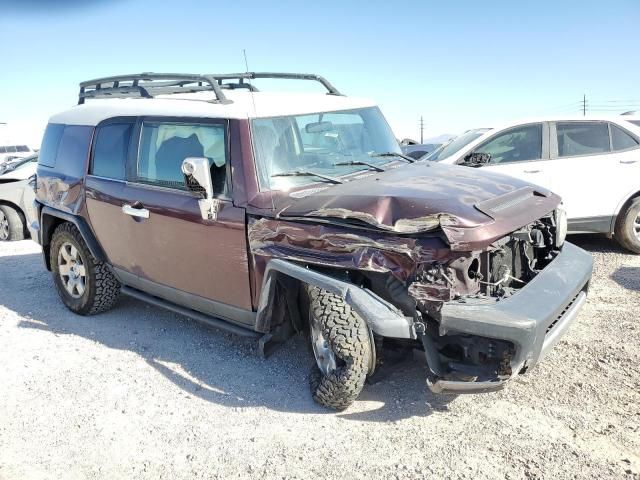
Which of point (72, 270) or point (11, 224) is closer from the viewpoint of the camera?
point (72, 270)

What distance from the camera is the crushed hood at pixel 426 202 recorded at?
309cm

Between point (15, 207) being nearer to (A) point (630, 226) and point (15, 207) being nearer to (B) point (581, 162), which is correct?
(B) point (581, 162)

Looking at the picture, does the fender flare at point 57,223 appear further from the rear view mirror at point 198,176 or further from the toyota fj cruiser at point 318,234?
the rear view mirror at point 198,176

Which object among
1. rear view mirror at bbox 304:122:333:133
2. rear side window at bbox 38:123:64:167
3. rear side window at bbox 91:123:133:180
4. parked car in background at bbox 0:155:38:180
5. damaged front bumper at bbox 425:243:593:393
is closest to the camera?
damaged front bumper at bbox 425:243:593:393

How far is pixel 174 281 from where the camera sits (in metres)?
4.36

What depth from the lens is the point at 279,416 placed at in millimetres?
3490

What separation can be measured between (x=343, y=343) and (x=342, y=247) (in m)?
0.56

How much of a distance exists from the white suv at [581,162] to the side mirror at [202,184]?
374 centimetres

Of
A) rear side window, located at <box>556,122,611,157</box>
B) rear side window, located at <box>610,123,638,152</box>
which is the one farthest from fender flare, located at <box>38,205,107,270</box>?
rear side window, located at <box>610,123,638,152</box>

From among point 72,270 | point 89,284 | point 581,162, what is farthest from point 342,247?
point 581,162

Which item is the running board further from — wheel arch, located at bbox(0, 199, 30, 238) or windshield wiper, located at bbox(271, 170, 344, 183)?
wheel arch, located at bbox(0, 199, 30, 238)

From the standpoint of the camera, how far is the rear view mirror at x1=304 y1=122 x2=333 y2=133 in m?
4.18

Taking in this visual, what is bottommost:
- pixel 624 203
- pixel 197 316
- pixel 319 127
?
pixel 197 316

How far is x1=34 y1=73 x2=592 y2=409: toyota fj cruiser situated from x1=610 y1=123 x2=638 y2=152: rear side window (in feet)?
11.0
